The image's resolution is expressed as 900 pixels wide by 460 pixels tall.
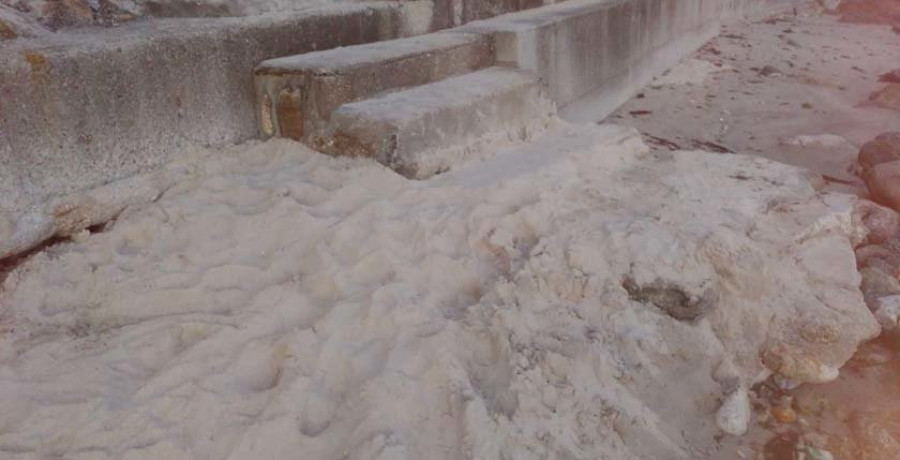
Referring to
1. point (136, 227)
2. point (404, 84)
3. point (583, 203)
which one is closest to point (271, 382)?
point (136, 227)

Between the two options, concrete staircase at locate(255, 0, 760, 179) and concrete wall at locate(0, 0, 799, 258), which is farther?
concrete staircase at locate(255, 0, 760, 179)

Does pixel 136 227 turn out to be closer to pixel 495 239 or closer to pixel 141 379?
pixel 141 379

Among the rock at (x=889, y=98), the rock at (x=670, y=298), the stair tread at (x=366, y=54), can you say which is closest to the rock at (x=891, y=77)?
the rock at (x=889, y=98)

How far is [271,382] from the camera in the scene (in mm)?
2258

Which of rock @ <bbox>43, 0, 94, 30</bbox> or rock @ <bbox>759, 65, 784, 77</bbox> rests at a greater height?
rock @ <bbox>43, 0, 94, 30</bbox>

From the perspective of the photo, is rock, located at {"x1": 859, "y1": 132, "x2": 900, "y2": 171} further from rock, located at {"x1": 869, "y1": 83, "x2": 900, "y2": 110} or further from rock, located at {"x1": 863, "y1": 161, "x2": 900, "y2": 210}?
rock, located at {"x1": 869, "y1": 83, "x2": 900, "y2": 110}

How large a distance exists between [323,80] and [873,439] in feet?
8.69

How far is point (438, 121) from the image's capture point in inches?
139

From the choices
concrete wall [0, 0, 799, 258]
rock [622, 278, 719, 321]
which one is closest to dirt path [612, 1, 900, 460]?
rock [622, 278, 719, 321]

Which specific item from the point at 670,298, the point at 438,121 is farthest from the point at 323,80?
the point at 670,298

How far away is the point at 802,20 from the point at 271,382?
12.6 meters

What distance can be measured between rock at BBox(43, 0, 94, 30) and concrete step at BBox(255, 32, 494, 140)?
A: 75 centimetres

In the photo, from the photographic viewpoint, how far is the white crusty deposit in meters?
2.11

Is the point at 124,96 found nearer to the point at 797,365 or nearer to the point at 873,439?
the point at 797,365
